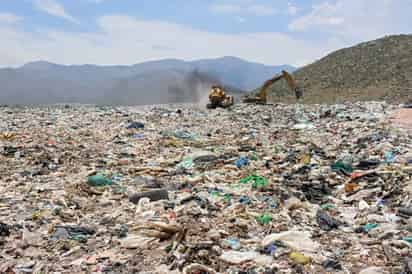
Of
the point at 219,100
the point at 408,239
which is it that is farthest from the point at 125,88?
the point at 408,239

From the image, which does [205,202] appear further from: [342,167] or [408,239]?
[342,167]

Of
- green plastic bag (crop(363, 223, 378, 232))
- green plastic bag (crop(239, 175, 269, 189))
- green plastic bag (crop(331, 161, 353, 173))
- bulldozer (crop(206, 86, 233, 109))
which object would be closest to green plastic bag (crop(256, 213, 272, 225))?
green plastic bag (crop(363, 223, 378, 232))

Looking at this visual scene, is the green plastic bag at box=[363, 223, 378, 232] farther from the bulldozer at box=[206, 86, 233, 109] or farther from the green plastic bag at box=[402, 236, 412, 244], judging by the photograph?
the bulldozer at box=[206, 86, 233, 109]

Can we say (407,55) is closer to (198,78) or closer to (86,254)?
(198,78)

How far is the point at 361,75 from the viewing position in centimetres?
2980

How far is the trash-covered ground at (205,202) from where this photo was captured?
352 cm

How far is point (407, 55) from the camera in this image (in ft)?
100

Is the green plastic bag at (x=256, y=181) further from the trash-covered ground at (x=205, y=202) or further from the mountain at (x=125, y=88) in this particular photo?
the mountain at (x=125, y=88)

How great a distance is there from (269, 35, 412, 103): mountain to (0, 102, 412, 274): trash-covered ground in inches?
689

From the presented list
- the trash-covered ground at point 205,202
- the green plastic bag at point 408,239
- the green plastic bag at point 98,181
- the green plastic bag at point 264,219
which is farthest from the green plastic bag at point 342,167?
the green plastic bag at point 98,181

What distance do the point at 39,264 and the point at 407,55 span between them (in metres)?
31.4

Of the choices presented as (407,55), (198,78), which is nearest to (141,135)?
(198,78)

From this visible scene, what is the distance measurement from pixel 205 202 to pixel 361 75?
2732 centimetres

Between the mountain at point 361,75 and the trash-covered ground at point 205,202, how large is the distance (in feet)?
57.4
